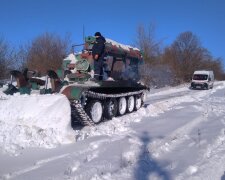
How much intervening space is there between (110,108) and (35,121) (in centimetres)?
392

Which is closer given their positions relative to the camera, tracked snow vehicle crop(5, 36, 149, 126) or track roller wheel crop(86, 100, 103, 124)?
tracked snow vehicle crop(5, 36, 149, 126)

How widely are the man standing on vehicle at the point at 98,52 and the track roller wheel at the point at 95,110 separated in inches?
37.5

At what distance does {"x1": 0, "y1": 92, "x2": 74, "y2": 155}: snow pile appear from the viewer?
22.4ft

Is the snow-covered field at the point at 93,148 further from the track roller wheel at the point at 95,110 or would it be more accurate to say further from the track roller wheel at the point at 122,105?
the track roller wheel at the point at 122,105

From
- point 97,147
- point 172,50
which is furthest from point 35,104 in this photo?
point 172,50

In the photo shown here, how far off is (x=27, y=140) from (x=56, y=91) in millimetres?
2399

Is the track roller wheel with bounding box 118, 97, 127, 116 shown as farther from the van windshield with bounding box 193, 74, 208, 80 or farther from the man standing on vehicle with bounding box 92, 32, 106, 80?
the van windshield with bounding box 193, 74, 208, 80

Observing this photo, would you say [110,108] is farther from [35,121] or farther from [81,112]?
[35,121]

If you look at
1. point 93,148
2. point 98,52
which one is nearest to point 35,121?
point 93,148

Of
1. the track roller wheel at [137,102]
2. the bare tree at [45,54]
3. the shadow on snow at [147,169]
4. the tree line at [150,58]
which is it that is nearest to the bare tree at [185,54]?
the tree line at [150,58]

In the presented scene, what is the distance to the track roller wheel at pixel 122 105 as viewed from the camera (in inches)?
460

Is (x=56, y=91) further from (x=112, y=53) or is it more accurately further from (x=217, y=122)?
(x=217, y=122)

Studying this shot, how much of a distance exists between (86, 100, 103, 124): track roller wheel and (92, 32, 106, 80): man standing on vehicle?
3.13 ft

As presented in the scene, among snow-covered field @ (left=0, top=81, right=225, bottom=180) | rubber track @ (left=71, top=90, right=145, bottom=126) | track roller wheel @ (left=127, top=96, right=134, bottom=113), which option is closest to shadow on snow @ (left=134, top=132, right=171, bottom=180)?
snow-covered field @ (left=0, top=81, right=225, bottom=180)
